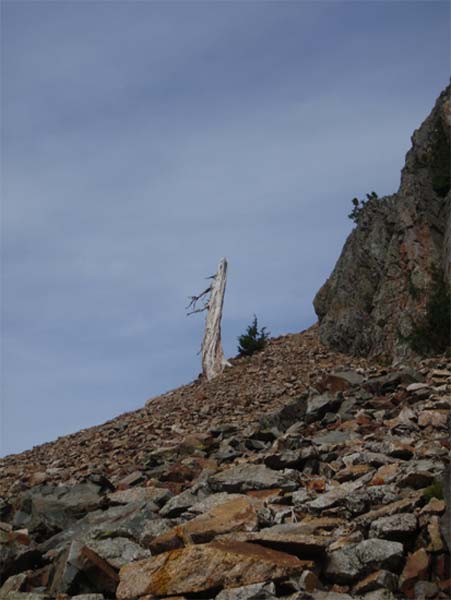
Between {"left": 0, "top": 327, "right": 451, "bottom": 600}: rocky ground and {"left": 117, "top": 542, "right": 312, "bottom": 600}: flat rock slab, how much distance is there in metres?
0.01

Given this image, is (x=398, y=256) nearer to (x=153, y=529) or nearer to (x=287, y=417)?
(x=287, y=417)

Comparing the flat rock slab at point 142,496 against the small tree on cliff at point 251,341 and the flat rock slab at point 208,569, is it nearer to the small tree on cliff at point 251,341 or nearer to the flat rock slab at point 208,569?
the flat rock slab at point 208,569

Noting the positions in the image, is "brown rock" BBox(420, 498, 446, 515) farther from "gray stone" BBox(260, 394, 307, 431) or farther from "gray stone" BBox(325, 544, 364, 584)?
"gray stone" BBox(260, 394, 307, 431)

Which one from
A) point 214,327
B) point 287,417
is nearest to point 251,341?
point 214,327

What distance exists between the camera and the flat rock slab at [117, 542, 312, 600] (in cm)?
663

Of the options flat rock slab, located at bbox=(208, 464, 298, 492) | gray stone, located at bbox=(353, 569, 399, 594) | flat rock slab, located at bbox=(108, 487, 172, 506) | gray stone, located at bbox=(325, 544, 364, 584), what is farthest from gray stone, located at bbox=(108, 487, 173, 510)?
gray stone, located at bbox=(353, 569, 399, 594)

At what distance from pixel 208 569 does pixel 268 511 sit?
188 cm

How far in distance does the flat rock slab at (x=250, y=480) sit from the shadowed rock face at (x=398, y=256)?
1378cm

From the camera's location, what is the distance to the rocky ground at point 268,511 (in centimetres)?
671

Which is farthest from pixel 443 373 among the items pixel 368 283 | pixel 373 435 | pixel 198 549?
pixel 368 283

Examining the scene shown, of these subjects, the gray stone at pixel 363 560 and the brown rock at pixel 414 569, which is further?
the gray stone at pixel 363 560

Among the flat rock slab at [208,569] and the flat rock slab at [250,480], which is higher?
the flat rock slab at [250,480]

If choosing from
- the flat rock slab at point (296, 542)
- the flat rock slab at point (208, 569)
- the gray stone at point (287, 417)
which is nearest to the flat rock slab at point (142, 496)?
the flat rock slab at point (208, 569)

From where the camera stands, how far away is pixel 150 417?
23.2m
